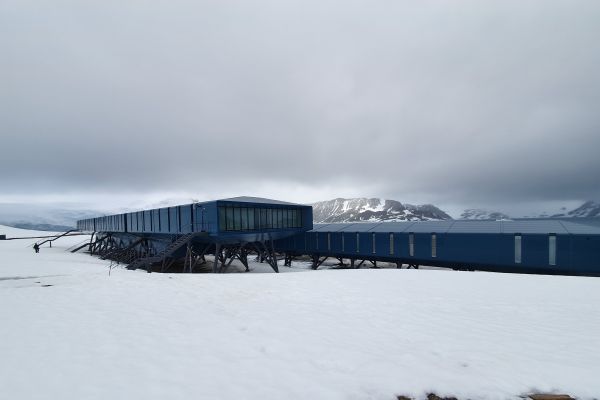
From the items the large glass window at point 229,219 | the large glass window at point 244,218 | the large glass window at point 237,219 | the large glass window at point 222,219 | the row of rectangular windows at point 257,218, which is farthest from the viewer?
the large glass window at point 244,218

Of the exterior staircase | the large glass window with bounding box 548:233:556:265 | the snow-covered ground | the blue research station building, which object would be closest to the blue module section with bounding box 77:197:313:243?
the blue research station building

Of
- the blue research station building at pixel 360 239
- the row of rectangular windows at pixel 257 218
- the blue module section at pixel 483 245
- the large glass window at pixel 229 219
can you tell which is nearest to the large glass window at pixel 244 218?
the row of rectangular windows at pixel 257 218

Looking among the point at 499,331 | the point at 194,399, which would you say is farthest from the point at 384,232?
the point at 194,399

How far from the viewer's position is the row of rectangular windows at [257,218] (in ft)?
90.7

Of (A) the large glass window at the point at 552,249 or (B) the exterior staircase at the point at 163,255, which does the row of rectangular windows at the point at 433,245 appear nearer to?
(A) the large glass window at the point at 552,249

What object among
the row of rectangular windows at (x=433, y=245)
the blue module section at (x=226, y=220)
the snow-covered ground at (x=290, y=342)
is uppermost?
the blue module section at (x=226, y=220)

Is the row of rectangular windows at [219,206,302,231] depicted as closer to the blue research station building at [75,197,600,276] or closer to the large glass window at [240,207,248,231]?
the large glass window at [240,207,248,231]

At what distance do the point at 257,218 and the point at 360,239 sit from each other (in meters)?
14.4

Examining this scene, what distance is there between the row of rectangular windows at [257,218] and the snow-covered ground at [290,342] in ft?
55.2

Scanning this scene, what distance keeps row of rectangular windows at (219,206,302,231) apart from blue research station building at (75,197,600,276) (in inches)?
4.4

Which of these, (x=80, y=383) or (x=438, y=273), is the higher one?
(x=80, y=383)

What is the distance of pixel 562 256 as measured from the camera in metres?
22.5

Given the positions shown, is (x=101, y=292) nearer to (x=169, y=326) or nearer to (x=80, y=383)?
(x=169, y=326)

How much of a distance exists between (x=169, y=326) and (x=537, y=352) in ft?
29.9
